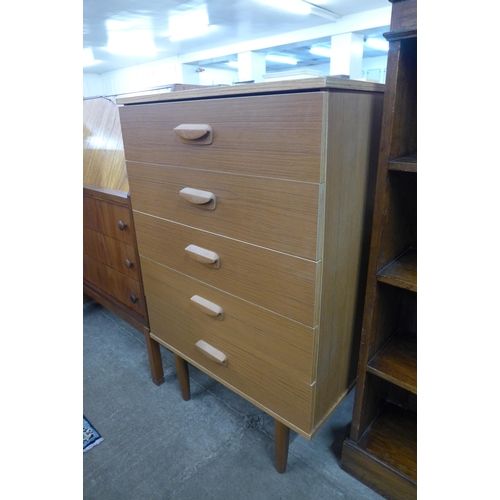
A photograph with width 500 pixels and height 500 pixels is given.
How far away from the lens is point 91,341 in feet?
5.28

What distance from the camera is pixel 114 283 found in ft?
4.38

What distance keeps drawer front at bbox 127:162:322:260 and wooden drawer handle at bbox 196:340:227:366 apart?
1.12ft

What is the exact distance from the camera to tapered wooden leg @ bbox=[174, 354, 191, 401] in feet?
3.87

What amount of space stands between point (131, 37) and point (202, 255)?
6706 millimetres

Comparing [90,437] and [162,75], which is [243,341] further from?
[162,75]

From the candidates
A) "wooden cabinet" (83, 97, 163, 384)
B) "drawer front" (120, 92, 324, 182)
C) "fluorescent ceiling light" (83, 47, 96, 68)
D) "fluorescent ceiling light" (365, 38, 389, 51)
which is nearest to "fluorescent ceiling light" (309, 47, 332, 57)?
"fluorescent ceiling light" (365, 38, 389, 51)

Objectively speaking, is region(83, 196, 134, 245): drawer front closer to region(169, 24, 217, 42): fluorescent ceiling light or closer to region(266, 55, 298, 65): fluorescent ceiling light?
region(169, 24, 217, 42): fluorescent ceiling light

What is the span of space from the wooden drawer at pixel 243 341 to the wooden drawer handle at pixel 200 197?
0.22 meters

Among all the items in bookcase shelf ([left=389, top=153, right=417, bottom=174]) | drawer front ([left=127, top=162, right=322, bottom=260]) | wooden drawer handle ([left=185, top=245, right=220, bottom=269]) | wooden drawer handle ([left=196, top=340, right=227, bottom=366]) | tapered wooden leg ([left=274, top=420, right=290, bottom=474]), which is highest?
bookcase shelf ([left=389, top=153, right=417, bottom=174])

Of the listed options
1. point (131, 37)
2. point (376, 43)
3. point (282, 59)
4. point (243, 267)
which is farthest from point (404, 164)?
point (282, 59)
